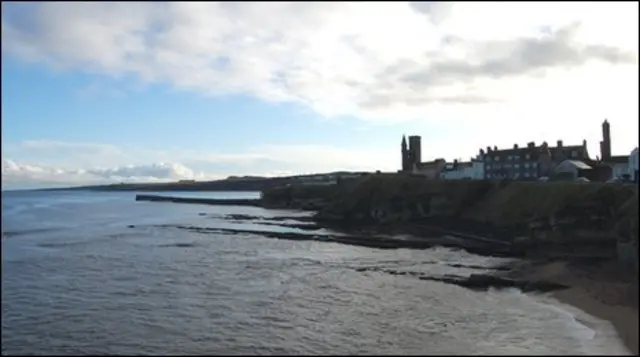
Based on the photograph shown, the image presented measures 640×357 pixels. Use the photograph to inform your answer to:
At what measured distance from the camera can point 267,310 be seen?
2727 centimetres

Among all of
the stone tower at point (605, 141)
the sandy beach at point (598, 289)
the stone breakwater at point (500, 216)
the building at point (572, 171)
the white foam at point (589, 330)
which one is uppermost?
the stone tower at point (605, 141)

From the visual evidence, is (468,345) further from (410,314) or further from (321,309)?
(321,309)

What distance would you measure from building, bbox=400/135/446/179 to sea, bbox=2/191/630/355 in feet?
287

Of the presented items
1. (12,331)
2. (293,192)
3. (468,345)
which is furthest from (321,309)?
(293,192)

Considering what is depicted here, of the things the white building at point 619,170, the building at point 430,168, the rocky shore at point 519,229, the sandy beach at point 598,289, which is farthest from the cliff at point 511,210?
the building at point 430,168

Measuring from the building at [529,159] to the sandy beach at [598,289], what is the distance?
60.8 meters

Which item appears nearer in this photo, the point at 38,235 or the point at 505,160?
the point at 38,235

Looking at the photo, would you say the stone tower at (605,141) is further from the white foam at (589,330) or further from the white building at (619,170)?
the white foam at (589,330)

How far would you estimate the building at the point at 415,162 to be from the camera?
432ft

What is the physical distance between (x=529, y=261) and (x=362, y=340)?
24570 millimetres

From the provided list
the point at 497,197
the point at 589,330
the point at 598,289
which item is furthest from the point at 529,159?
the point at 589,330

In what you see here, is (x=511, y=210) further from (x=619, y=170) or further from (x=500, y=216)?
(x=619, y=170)

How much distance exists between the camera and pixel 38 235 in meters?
60.9

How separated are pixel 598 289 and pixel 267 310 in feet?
61.3
